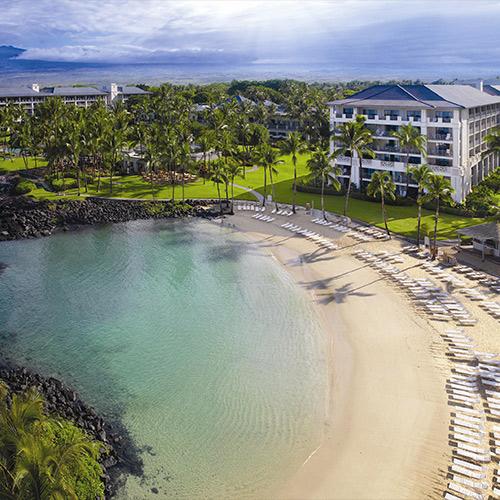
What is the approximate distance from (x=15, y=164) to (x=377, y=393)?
89.9 meters

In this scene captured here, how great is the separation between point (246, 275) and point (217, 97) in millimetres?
106307

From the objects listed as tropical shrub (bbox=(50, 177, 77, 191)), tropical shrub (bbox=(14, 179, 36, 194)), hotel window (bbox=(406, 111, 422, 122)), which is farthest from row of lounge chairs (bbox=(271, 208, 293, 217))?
tropical shrub (bbox=(14, 179, 36, 194))

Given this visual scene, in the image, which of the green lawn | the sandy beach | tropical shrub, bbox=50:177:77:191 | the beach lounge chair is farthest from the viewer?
tropical shrub, bbox=50:177:77:191

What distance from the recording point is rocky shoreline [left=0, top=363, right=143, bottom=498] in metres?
25.5

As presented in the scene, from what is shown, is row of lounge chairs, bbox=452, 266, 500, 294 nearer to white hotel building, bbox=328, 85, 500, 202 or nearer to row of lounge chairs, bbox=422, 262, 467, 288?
row of lounge chairs, bbox=422, 262, 467, 288

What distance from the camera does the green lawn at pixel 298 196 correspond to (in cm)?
5869

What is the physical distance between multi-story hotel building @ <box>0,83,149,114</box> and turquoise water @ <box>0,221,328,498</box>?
107 metres

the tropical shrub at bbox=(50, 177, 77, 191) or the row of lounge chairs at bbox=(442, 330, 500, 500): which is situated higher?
the tropical shrub at bbox=(50, 177, 77, 191)

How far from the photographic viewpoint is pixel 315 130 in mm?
101438

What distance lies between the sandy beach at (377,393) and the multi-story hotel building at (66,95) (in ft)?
408

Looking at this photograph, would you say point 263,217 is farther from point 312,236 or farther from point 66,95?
point 66,95

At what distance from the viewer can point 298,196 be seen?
7594 cm

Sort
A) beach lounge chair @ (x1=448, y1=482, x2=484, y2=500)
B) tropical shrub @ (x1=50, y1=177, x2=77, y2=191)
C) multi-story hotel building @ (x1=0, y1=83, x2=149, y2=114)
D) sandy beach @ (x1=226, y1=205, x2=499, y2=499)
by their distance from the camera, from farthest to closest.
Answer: multi-story hotel building @ (x1=0, y1=83, x2=149, y2=114) → tropical shrub @ (x1=50, y1=177, x2=77, y2=191) → sandy beach @ (x1=226, y1=205, x2=499, y2=499) → beach lounge chair @ (x1=448, y1=482, x2=484, y2=500)

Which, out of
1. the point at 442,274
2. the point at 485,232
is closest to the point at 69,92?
the point at 485,232
